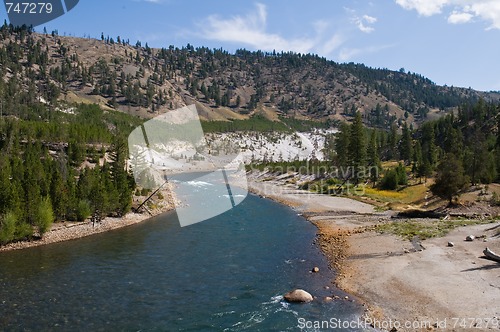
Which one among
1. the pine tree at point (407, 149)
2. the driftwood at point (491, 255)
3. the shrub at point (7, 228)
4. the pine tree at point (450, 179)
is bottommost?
the driftwood at point (491, 255)

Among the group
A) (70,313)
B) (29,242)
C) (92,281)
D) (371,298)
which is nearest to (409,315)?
(371,298)

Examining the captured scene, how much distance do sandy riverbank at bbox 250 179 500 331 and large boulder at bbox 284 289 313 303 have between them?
13.7ft

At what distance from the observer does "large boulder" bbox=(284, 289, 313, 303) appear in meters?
28.7

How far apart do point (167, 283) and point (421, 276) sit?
71.4 ft

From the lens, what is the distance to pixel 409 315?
84.2 feet

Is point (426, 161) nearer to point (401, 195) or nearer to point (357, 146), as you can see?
point (401, 195)

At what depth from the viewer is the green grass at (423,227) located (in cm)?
Result: 4616

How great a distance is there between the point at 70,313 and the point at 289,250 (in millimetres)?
24478

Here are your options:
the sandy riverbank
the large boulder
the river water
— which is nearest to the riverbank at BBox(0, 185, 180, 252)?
the river water

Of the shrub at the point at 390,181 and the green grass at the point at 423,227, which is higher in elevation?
the shrub at the point at 390,181

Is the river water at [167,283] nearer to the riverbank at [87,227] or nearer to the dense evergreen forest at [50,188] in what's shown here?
the riverbank at [87,227]

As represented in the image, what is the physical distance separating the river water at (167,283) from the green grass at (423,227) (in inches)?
428

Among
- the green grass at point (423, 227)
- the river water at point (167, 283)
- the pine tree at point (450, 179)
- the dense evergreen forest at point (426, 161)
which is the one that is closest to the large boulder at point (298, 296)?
the river water at point (167, 283)

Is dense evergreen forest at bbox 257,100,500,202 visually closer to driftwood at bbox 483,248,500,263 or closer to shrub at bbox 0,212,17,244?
Result: driftwood at bbox 483,248,500,263
